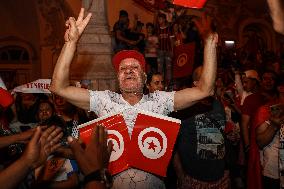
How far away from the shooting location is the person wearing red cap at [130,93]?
3229 mm

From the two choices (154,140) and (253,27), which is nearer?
(154,140)

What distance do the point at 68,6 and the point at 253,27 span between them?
30.5ft

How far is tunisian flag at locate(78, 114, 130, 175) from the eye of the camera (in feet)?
10.7

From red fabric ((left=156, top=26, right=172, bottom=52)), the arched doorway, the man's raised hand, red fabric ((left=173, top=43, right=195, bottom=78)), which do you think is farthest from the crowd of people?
the arched doorway

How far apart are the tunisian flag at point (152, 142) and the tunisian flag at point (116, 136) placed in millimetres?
66

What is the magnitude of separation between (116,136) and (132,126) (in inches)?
7.8

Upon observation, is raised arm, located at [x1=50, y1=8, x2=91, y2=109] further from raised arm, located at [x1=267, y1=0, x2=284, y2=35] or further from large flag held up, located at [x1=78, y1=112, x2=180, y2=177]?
raised arm, located at [x1=267, y1=0, x2=284, y2=35]

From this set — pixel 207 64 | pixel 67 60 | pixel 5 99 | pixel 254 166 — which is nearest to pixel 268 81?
pixel 254 166

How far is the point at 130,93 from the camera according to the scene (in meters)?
3.56

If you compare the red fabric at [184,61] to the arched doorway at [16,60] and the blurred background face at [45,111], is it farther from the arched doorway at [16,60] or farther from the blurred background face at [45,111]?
the arched doorway at [16,60]

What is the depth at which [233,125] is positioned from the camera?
594 cm

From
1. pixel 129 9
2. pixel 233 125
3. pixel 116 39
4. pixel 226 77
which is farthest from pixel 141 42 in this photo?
pixel 233 125

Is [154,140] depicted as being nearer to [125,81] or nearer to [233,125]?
[125,81]

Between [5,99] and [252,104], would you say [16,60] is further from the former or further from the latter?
[5,99]
